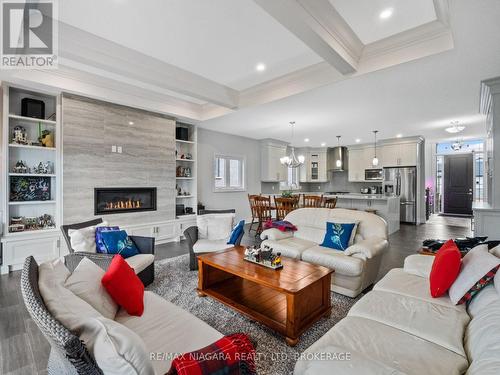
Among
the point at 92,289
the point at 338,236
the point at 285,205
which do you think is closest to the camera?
the point at 92,289

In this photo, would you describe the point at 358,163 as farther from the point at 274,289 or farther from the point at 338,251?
the point at 274,289

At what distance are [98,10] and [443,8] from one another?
327 centimetres

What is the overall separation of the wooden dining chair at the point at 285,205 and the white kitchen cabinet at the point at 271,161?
2458 millimetres

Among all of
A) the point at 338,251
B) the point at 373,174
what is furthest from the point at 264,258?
the point at 373,174

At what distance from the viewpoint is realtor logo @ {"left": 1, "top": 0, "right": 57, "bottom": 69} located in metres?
2.31

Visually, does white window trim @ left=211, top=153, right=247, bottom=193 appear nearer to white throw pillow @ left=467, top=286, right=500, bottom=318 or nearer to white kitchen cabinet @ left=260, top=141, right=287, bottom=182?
white kitchen cabinet @ left=260, top=141, right=287, bottom=182

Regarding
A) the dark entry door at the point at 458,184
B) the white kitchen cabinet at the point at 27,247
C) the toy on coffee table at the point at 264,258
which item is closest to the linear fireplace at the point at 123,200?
the white kitchen cabinet at the point at 27,247

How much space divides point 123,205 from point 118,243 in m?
2.04

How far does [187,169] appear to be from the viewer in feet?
19.5

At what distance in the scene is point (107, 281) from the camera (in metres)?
1.60

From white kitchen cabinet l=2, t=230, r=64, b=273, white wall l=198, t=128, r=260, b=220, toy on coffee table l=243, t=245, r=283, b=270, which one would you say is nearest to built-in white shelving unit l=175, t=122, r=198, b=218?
white wall l=198, t=128, r=260, b=220

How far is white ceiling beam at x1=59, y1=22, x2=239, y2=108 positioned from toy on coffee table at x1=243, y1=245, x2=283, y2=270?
2.72 m

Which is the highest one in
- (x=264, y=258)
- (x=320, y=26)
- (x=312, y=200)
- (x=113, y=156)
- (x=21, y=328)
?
(x=320, y=26)

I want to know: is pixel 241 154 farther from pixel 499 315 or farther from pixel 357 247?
pixel 499 315
